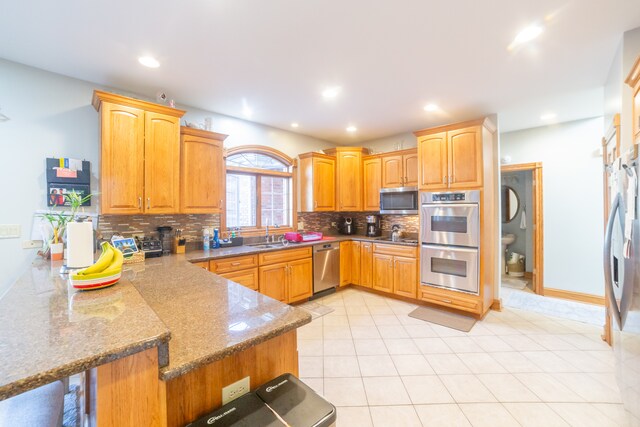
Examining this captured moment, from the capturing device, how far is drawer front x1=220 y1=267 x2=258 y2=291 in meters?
2.94

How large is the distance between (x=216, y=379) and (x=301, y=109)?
304 centimetres

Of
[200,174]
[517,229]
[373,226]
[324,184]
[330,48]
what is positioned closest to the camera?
[330,48]

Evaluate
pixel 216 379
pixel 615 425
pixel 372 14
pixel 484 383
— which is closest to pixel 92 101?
pixel 372 14

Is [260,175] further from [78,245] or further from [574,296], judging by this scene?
[574,296]

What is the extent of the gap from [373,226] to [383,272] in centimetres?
96

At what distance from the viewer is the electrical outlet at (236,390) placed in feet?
3.34

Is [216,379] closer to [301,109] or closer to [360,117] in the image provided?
[301,109]

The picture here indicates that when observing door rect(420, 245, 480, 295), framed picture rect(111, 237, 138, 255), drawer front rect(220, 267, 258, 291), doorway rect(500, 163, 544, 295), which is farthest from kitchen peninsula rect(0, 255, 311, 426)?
doorway rect(500, 163, 544, 295)

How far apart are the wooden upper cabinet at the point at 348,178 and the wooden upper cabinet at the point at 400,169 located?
1.48 feet

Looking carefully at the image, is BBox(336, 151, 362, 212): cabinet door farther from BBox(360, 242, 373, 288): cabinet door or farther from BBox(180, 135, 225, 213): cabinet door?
BBox(180, 135, 225, 213): cabinet door

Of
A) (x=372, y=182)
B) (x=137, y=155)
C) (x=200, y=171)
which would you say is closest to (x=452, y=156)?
(x=372, y=182)

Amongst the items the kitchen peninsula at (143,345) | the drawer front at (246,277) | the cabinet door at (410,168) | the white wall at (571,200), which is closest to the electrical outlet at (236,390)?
the kitchen peninsula at (143,345)

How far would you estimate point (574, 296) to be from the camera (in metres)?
3.79

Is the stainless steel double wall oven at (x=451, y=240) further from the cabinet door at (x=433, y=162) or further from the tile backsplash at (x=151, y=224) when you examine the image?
the tile backsplash at (x=151, y=224)
